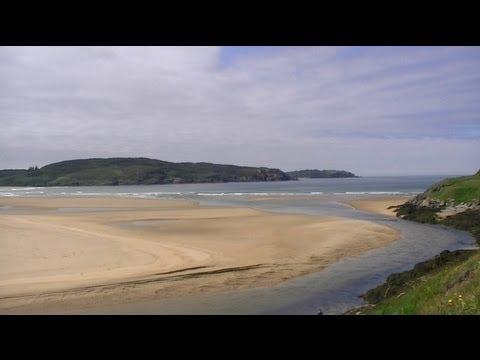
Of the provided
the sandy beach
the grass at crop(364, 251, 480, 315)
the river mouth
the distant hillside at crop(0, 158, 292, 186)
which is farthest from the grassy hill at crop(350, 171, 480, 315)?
the distant hillside at crop(0, 158, 292, 186)

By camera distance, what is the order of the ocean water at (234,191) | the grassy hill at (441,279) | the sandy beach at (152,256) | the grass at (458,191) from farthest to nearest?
the ocean water at (234,191) < the grass at (458,191) < the sandy beach at (152,256) < the grassy hill at (441,279)

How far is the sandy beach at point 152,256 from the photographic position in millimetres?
10844

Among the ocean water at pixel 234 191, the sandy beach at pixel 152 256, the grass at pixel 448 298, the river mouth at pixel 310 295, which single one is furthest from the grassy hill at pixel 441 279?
the ocean water at pixel 234 191

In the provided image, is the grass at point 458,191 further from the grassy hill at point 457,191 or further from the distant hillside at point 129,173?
the distant hillside at point 129,173

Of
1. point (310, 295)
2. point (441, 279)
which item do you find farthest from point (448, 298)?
point (310, 295)

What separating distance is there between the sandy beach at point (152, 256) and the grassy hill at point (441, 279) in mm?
3167

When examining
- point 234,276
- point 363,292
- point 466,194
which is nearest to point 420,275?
point 363,292

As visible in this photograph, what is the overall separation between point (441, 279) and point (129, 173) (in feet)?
448

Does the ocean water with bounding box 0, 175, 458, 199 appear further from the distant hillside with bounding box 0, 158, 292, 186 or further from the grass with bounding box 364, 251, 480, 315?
the grass with bounding box 364, 251, 480, 315

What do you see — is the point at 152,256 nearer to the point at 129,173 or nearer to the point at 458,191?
the point at 458,191

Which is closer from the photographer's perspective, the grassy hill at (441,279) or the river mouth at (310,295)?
the grassy hill at (441,279)

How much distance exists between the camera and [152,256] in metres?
14.9
